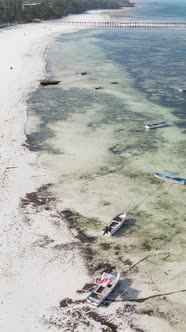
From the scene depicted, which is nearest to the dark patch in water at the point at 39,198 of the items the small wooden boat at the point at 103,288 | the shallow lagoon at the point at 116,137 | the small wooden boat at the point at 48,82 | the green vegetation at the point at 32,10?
the shallow lagoon at the point at 116,137

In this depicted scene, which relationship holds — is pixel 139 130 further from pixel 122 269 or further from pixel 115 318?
pixel 115 318

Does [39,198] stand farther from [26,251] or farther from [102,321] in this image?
[102,321]

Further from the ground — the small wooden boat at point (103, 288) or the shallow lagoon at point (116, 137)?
the shallow lagoon at point (116, 137)

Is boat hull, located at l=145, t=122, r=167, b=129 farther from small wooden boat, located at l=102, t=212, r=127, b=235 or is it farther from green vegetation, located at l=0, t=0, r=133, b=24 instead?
green vegetation, located at l=0, t=0, r=133, b=24

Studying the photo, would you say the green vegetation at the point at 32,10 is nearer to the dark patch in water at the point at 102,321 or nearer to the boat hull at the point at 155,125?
the boat hull at the point at 155,125

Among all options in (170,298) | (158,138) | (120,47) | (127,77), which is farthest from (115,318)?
(120,47)

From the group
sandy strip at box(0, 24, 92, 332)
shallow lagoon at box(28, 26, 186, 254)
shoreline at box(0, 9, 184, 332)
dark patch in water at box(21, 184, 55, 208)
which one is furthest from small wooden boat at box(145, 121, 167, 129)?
dark patch in water at box(21, 184, 55, 208)
